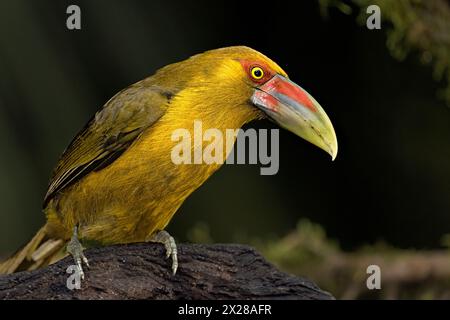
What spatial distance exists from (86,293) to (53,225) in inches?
25.3

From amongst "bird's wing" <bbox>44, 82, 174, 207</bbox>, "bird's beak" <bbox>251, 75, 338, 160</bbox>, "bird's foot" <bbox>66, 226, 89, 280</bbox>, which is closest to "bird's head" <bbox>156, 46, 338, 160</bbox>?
"bird's beak" <bbox>251, 75, 338, 160</bbox>

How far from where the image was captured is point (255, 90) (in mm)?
3035

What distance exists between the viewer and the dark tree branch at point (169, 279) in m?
2.60

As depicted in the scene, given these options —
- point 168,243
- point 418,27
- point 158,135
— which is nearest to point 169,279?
point 168,243

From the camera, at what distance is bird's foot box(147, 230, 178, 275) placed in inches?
107

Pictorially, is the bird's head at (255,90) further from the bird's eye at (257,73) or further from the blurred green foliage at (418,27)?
the blurred green foliage at (418,27)

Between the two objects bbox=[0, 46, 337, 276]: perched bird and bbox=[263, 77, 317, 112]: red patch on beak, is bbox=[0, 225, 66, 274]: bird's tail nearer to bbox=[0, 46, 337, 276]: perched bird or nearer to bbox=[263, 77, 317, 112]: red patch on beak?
bbox=[0, 46, 337, 276]: perched bird

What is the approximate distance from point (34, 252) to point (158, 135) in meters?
0.74

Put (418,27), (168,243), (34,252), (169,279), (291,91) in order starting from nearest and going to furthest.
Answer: (169,279)
(168,243)
(291,91)
(34,252)
(418,27)

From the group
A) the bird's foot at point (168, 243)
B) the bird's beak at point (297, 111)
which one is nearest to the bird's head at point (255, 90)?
the bird's beak at point (297, 111)

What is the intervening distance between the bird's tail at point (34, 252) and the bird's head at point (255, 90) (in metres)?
0.79

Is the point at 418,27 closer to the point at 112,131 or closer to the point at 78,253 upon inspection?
the point at 112,131

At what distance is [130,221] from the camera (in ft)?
9.66
